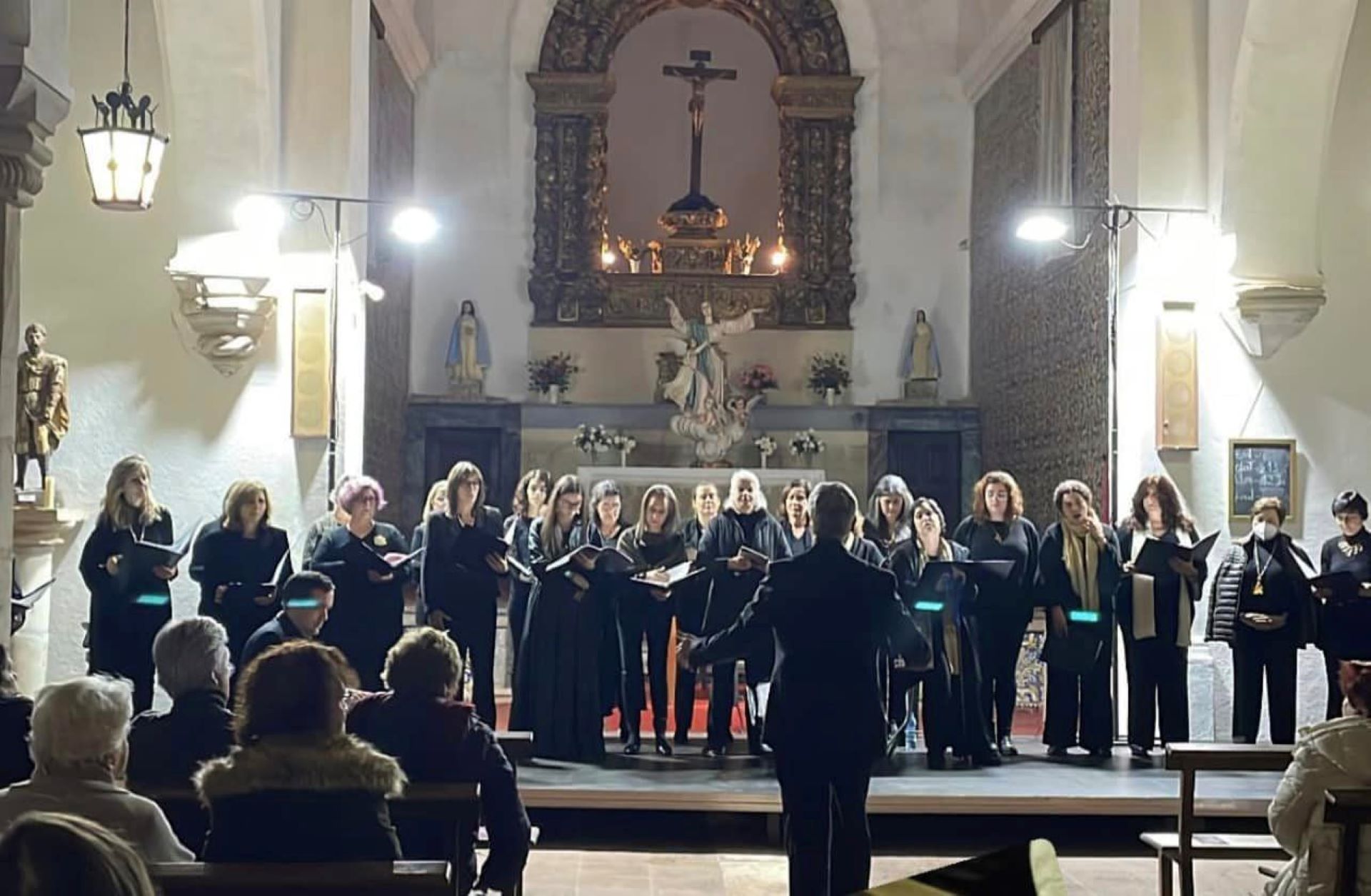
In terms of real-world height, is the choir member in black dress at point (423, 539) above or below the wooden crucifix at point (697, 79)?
below

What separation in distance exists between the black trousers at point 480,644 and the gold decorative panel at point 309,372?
207cm

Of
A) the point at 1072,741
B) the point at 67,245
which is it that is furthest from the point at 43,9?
the point at 1072,741

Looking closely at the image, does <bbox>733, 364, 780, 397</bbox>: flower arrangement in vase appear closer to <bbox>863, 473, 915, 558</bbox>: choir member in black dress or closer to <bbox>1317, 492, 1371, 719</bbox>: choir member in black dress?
<bbox>863, 473, 915, 558</bbox>: choir member in black dress

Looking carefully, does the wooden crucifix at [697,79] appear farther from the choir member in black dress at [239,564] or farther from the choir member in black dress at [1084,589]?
the choir member in black dress at [239,564]

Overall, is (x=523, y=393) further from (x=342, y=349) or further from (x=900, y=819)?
(x=900, y=819)

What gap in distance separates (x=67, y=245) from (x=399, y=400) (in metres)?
4.54

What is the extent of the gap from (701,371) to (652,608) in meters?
6.10

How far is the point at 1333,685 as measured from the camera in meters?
7.67

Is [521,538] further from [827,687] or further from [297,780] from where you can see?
[297,780]

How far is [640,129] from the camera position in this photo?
1633cm

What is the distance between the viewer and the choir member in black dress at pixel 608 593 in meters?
7.24

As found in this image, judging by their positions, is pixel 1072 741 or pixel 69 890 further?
pixel 1072 741

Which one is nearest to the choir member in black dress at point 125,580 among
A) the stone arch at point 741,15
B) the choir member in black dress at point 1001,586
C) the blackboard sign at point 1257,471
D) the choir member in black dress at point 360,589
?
the choir member in black dress at point 360,589

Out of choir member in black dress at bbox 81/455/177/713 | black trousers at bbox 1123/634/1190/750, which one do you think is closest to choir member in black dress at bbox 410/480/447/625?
choir member in black dress at bbox 81/455/177/713
